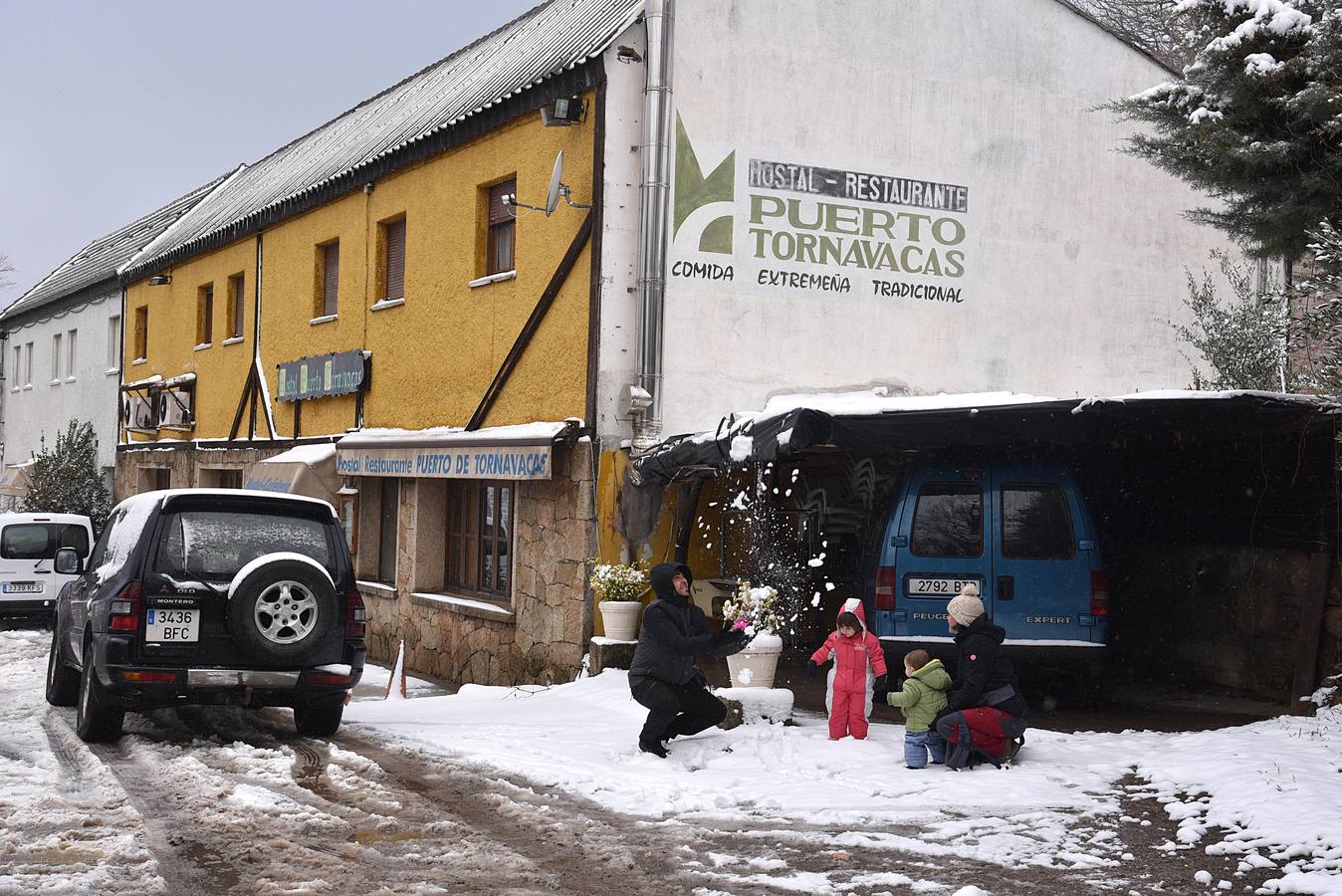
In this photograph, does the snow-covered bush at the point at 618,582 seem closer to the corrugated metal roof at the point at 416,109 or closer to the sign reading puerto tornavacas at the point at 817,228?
the sign reading puerto tornavacas at the point at 817,228

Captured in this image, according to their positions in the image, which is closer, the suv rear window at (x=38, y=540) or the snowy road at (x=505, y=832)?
the snowy road at (x=505, y=832)

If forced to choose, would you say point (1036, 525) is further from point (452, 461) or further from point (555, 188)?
point (452, 461)

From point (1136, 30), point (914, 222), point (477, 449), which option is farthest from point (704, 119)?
point (1136, 30)

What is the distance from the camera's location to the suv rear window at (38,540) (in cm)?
2023

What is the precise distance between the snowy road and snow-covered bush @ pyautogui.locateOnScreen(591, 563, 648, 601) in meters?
3.58

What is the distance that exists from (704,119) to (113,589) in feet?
23.9

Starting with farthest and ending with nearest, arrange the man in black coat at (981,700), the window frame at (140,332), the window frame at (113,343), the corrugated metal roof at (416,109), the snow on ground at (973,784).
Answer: the window frame at (113,343) → the window frame at (140,332) → the corrugated metal roof at (416,109) → the man in black coat at (981,700) → the snow on ground at (973,784)

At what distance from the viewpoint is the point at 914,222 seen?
15133 mm

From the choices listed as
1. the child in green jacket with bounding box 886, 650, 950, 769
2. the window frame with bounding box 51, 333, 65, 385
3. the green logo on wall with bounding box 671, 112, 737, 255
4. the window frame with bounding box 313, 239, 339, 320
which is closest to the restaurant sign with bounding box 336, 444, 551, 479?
the green logo on wall with bounding box 671, 112, 737, 255

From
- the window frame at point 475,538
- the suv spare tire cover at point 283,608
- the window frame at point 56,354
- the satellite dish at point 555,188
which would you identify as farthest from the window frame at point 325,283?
the window frame at point 56,354

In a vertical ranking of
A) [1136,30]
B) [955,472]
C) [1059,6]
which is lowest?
[955,472]

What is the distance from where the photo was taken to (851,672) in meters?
9.21

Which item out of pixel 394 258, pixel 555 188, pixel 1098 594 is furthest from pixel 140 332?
pixel 1098 594

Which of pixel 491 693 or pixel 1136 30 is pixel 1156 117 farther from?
pixel 1136 30
